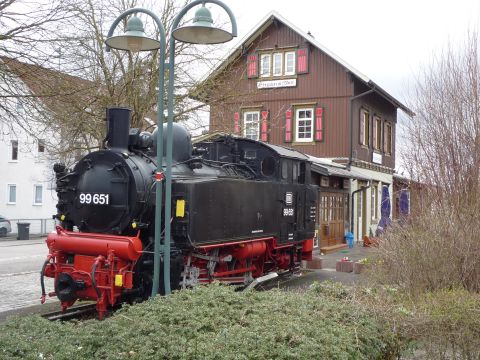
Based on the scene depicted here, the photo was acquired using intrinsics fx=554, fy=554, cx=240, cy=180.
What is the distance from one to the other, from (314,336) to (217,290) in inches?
53.3

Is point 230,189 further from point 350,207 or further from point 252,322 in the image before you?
point 350,207

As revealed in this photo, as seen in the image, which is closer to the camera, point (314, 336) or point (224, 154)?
point (314, 336)

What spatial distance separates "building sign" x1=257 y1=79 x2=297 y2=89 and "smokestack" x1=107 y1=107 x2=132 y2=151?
47.3 ft

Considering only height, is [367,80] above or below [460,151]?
above

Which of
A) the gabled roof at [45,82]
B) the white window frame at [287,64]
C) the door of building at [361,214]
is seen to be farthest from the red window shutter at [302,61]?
the gabled roof at [45,82]

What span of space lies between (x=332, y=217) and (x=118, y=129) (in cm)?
1336

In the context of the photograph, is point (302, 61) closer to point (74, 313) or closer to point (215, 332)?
point (74, 313)

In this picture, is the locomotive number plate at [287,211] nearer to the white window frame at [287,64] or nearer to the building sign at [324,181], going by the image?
the building sign at [324,181]

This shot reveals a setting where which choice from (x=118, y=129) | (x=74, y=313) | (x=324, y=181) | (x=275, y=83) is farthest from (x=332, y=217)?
(x=74, y=313)

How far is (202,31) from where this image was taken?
267 inches

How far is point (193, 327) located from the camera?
4.25 metres

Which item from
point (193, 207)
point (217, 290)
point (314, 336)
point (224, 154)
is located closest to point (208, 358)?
point (314, 336)

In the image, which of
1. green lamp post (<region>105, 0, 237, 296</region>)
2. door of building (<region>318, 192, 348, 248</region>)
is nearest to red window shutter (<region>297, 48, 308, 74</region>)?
door of building (<region>318, 192, 348, 248</region>)

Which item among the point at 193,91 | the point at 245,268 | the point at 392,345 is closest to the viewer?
the point at 392,345
